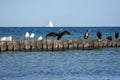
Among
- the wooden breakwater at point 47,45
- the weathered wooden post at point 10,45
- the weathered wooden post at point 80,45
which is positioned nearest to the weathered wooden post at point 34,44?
the wooden breakwater at point 47,45

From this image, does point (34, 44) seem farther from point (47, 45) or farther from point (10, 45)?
point (10, 45)

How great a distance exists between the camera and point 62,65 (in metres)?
32.6

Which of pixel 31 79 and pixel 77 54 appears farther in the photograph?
pixel 77 54

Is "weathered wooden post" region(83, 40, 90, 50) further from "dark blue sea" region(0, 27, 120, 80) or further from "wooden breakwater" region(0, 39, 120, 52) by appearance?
"dark blue sea" region(0, 27, 120, 80)

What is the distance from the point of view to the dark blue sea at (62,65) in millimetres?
27516

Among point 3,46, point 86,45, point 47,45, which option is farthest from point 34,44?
point 86,45

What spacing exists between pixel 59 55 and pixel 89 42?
356cm

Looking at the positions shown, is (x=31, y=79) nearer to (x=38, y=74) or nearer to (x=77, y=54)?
(x=38, y=74)

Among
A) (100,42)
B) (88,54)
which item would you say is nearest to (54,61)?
(88,54)

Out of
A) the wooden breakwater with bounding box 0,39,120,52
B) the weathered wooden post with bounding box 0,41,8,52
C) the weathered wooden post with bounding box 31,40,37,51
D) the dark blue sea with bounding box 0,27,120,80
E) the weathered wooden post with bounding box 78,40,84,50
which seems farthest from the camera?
the weathered wooden post with bounding box 78,40,84,50

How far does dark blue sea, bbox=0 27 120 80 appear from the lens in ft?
Result: 90.3

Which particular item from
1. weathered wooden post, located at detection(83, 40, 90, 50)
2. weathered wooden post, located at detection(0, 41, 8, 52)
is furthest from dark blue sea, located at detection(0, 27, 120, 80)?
weathered wooden post, located at detection(83, 40, 90, 50)

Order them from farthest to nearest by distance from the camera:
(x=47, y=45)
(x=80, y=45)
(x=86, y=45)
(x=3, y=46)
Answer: (x=86, y=45)
(x=80, y=45)
(x=47, y=45)
(x=3, y=46)

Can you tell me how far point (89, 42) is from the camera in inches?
1645
